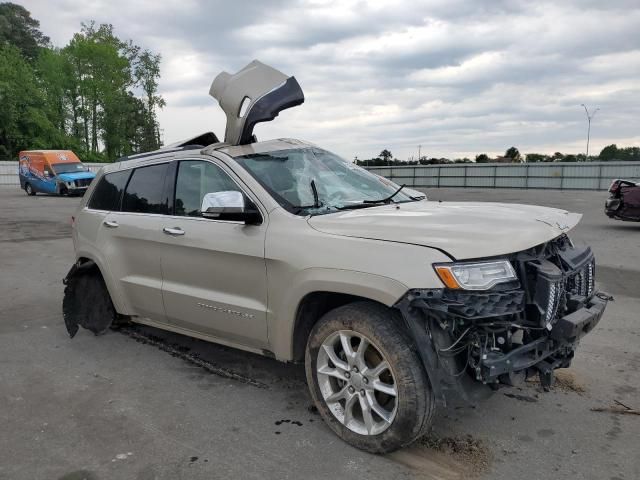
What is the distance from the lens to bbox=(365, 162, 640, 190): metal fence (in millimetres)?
39906

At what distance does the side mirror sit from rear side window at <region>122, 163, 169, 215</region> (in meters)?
0.99

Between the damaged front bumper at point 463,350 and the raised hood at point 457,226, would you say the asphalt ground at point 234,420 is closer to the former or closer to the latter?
the damaged front bumper at point 463,350

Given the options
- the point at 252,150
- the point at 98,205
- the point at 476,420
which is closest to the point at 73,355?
the point at 98,205

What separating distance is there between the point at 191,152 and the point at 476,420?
2.84 metres

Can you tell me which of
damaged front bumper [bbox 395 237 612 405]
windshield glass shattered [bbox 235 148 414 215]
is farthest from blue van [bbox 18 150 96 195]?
damaged front bumper [bbox 395 237 612 405]

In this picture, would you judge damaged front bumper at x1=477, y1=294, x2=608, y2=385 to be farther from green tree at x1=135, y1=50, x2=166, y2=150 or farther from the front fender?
green tree at x1=135, y1=50, x2=166, y2=150

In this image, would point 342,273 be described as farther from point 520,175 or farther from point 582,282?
point 520,175

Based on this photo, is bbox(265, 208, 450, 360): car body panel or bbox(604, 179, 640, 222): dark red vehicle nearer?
bbox(265, 208, 450, 360): car body panel

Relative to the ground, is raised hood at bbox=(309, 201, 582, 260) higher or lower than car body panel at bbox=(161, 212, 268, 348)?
higher

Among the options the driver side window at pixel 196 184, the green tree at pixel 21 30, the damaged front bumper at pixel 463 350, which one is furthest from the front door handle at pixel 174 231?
the green tree at pixel 21 30

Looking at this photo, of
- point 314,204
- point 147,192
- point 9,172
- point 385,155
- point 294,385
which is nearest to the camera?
point 314,204

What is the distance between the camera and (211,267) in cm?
381

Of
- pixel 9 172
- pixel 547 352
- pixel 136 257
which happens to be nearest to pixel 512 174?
pixel 9 172

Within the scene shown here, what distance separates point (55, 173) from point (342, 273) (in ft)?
102
